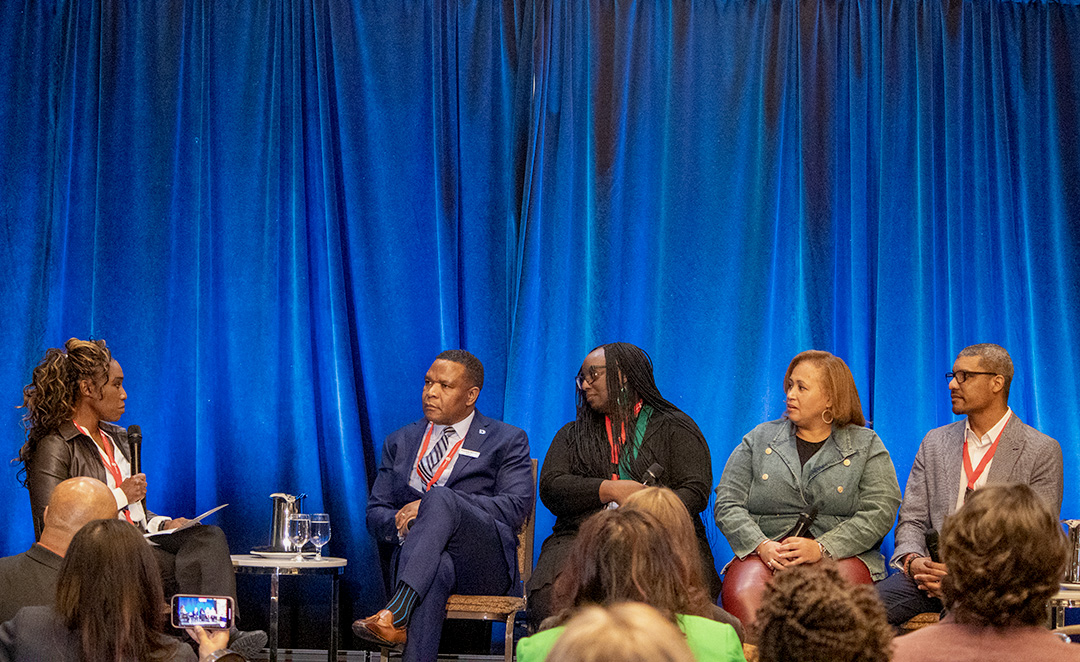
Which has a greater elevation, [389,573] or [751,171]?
[751,171]

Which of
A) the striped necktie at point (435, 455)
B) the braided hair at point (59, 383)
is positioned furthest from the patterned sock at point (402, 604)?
the braided hair at point (59, 383)

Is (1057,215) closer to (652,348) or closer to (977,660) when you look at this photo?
(652,348)

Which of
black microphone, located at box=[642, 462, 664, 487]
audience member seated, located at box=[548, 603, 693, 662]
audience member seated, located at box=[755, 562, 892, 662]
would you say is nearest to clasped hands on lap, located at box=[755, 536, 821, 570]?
black microphone, located at box=[642, 462, 664, 487]

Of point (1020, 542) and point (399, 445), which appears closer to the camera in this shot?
point (1020, 542)

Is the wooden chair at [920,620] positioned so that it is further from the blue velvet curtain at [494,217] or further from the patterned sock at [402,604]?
the patterned sock at [402,604]

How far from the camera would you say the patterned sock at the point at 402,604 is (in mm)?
3803

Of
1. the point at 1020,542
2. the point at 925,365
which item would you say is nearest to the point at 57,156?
the point at 925,365

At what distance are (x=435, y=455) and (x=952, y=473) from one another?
82.2 inches

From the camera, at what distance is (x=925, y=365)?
5.11 metres

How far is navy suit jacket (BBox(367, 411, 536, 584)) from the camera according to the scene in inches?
172

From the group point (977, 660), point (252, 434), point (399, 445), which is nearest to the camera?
point (977, 660)

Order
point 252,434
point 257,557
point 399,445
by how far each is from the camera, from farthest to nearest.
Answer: point 252,434 → point 399,445 → point 257,557

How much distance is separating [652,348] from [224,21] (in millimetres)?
2555

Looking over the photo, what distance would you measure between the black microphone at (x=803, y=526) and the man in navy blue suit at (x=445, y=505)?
105 cm
